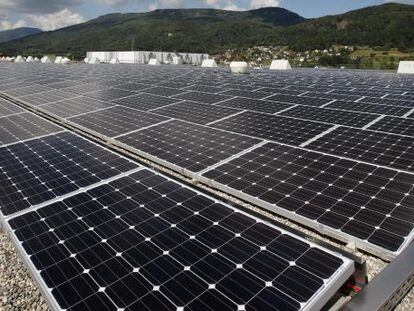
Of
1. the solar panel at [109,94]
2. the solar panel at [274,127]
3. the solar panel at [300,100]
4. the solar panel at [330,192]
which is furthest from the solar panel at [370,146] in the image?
the solar panel at [109,94]

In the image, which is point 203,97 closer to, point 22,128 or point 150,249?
point 22,128

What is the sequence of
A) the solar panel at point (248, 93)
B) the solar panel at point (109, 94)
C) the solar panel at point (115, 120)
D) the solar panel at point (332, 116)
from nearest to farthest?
the solar panel at point (115, 120)
the solar panel at point (332, 116)
the solar panel at point (109, 94)
the solar panel at point (248, 93)

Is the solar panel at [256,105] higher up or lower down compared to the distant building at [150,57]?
lower down

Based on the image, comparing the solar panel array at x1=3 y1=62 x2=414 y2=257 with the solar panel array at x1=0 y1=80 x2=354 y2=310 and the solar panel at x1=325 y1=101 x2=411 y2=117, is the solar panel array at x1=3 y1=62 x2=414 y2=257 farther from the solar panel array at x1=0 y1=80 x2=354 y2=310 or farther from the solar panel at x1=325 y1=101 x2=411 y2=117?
the solar panel array at x1=0 y1=80 x2=354 y2=310

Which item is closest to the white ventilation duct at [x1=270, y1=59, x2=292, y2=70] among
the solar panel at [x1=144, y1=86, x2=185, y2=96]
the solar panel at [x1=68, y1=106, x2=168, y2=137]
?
the solar panel at [x1=144, y1=86, x2=185, y2=96]

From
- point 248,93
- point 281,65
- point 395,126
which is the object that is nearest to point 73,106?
point 248,93

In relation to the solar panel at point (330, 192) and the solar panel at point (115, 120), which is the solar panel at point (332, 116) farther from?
the solar panel at point (115, 120)

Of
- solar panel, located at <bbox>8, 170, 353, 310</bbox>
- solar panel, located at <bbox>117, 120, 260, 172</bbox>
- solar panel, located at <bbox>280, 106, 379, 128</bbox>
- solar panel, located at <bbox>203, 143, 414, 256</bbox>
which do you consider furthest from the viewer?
solar panel, located at <bbox>280, 106, 379, 128</bbox>
